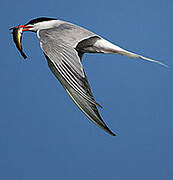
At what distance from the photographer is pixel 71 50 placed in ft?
2.51

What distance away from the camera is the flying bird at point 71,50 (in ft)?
2.41

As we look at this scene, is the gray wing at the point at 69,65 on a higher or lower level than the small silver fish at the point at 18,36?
lower

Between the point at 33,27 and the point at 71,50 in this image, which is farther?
the point at 33,27

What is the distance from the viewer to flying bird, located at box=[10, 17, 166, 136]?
2.41ft

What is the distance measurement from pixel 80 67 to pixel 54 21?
8.9 inches

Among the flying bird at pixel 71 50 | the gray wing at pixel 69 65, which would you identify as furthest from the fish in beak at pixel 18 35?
the gray wing at pixel 69 65

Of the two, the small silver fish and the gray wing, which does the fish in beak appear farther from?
the gray wing

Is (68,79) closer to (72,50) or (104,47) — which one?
(72,50)

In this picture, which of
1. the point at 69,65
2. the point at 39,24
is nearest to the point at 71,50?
the point at 69,65

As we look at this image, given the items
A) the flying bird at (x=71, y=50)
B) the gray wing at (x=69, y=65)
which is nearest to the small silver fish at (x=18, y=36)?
the flying bird at (x=71, y=50)

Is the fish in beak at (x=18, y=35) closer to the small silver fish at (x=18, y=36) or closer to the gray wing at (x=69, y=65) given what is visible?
the small silver fish at (x=18, y=36)

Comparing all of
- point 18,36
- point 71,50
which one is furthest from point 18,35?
point 71,50

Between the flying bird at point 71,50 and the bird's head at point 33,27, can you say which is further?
the bird's head at point 33,27

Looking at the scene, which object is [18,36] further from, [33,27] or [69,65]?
[69,65]
